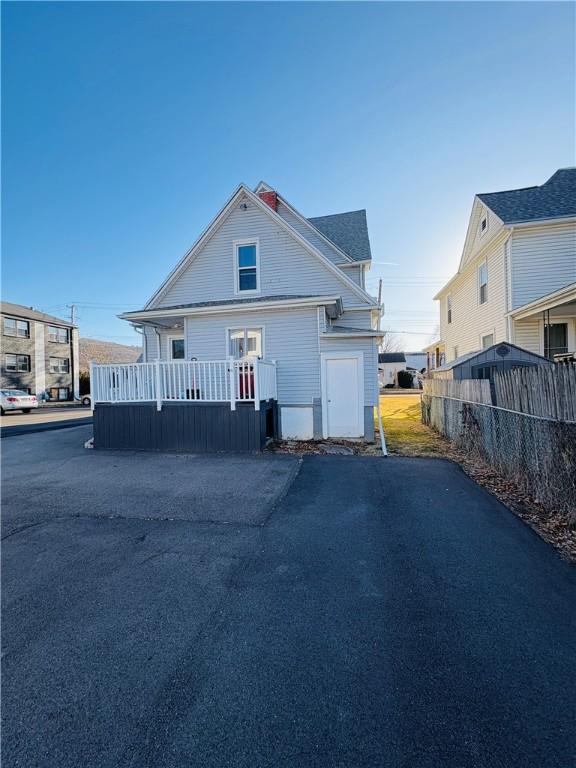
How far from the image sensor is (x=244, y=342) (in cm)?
Result: 1087

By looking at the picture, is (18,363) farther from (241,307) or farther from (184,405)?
(241,307)

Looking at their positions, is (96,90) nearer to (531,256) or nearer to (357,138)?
(357,138)

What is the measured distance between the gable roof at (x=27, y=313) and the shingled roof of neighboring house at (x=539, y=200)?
34.5 metres

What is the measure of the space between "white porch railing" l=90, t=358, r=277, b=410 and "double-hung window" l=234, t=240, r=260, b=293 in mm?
3624

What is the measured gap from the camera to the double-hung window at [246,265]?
11852 mm

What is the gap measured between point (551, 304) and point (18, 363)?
36.2m

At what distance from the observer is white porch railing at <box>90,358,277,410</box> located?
8.91m

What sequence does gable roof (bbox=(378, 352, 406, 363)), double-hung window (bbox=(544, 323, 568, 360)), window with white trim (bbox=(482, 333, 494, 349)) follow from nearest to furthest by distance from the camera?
double-hung window (bbox=(544, 323, 568, 360)) < window with white trim (bbox=(482, 333, 494, 349)) < gable roof (bbox=(378, 352, 406, 363))

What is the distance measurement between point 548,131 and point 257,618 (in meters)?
14.1

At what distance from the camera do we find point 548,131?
32.6 ft

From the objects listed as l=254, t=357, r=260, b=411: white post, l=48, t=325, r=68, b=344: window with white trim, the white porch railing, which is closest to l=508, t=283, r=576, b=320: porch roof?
the white porch railing

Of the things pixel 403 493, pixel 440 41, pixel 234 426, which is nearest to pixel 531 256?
pixel 440 41

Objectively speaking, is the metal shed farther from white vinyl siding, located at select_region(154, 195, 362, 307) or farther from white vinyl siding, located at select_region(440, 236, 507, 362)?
white vinyl siding, located at select_region(154, 195, 362, 307)

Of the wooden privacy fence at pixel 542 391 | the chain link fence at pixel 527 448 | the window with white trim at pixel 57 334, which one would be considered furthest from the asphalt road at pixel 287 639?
the window with white trim at pixel 57 334
